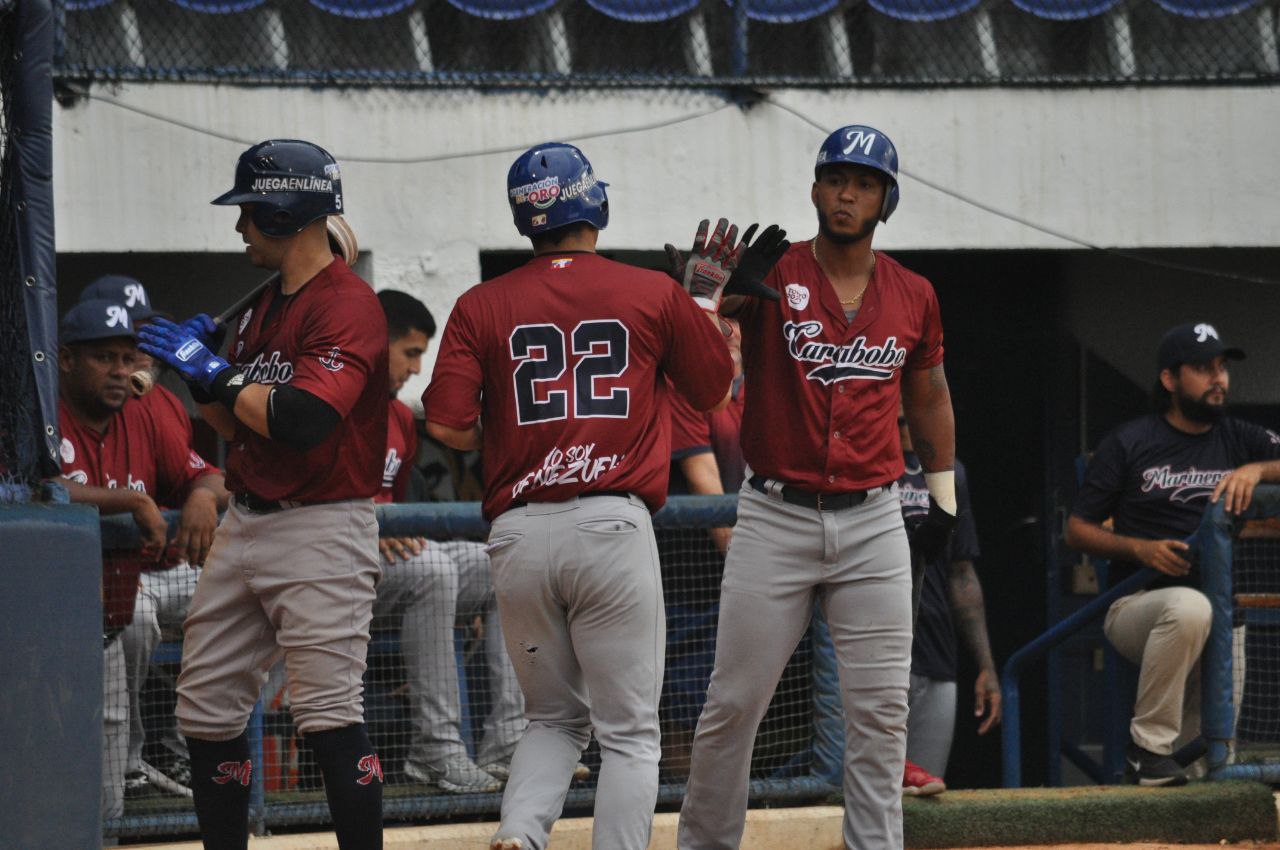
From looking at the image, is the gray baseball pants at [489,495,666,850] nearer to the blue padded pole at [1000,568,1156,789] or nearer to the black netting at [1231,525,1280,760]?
the blue padded pole at [1000,568,1156,789]

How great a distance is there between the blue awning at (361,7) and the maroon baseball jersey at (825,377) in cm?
496

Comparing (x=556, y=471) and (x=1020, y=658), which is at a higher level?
(x=556, y=471)

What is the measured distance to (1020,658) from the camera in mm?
7633

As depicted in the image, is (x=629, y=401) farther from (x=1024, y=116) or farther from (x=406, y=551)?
(x=1024, y=116)

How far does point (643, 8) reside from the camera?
985 cm

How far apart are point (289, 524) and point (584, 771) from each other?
2119 mm

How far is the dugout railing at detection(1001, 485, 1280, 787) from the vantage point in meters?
6.71

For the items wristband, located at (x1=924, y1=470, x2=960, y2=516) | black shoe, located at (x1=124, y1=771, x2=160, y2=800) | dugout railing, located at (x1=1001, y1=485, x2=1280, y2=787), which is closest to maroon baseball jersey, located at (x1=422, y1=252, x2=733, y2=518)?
wristband, located at (x1=924, y1=470, x2=960, y2=516)

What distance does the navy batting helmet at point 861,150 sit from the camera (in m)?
5.17

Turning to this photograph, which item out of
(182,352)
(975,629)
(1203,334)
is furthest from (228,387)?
(1203,334)

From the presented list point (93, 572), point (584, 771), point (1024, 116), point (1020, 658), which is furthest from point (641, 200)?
point (93, 572)

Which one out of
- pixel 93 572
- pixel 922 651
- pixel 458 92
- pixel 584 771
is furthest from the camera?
pixel 458 92

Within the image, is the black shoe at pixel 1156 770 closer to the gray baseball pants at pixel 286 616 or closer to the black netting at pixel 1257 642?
the black netting at pixel 1257 642

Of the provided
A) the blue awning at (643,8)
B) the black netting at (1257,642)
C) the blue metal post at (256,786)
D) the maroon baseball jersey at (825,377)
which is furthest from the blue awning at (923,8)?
the blue metal post at (256,786)
